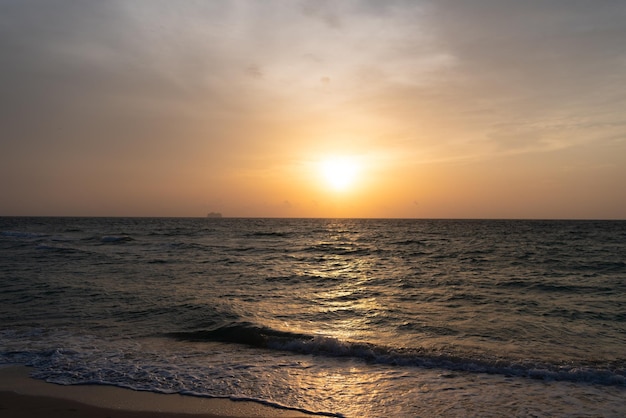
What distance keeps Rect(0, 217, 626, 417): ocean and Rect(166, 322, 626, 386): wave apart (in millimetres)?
46

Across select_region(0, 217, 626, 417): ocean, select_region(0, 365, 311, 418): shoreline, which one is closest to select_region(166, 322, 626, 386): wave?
select_region(0, 217, 626, 417): ocean

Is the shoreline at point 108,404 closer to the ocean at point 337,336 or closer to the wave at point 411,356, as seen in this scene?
the ocean at point 337,336

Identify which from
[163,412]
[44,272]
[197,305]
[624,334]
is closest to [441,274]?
[624,334]

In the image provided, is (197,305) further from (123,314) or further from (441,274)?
(441,274)

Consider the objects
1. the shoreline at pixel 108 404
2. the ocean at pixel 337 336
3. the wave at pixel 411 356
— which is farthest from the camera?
the wave at pixel 411 356

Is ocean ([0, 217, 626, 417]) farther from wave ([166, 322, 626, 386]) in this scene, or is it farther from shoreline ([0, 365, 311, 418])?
shoreline ([0, 365, 311, 418])

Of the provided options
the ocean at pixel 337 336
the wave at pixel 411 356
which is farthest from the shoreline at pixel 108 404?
the wave at pixel 411 356

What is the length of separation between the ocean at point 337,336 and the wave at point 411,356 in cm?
5

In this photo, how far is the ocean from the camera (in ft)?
28.2

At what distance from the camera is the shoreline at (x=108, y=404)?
746cm

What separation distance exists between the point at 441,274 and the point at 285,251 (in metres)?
18.8

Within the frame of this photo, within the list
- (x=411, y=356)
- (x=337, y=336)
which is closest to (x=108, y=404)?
(x=337, y=336)

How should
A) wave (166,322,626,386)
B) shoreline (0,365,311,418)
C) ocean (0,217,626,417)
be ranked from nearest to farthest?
1. shoreline (0,365,311,418)
2. ocean (0,217,626,417)
3. wave (166,322,626,386)

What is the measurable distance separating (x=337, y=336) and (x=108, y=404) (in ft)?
21.9
